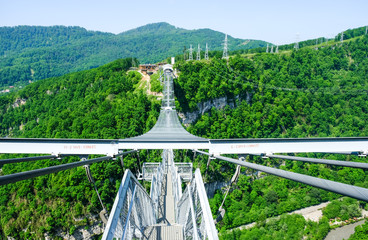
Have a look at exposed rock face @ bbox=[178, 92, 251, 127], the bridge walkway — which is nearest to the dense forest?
exposed rock face @ bbox=[178, 92, 251, 127]

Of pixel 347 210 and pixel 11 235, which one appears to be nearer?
pixel 11 235

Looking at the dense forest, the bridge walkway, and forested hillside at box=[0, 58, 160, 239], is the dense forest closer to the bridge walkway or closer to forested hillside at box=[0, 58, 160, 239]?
forested hillside at box=[0, 58, 160, 239]

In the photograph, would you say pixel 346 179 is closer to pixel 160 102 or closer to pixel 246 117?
pixel 246 117

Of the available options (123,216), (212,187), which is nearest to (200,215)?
(123,216)

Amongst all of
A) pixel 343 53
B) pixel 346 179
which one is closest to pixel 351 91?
pixel 343 53

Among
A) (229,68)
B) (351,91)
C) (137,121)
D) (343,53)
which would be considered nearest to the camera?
(137,121)

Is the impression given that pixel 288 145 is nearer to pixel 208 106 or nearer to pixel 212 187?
pixel 212 187
